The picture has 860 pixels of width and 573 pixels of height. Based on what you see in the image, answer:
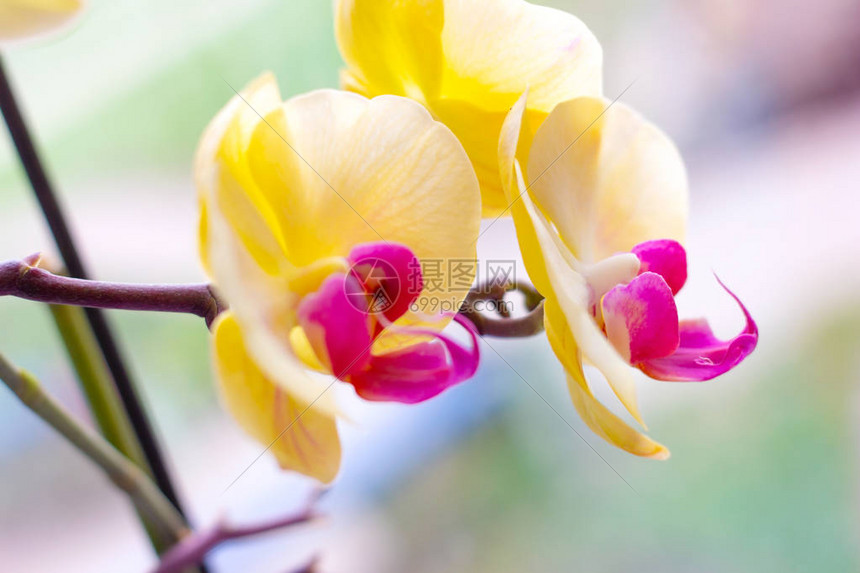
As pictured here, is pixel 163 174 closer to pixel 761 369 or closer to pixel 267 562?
pixel 267 562

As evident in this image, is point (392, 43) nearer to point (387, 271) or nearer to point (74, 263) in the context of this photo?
point (387, 271)

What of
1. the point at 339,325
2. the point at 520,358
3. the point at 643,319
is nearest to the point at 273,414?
Result: the point at 339,325

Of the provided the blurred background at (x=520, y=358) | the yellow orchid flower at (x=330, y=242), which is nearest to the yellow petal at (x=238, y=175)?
the yellow orchid flower at (x=330, y=242)

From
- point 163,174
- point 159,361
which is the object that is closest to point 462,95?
point 163,174

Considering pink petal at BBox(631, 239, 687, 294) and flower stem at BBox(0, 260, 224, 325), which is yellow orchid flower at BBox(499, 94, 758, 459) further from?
flower stem at BBox(0, 260, 224, 325)

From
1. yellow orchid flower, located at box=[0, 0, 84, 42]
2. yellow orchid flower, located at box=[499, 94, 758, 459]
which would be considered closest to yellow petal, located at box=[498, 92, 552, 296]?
yellow orchid flower, located at box=[499, 94, 758, 459]

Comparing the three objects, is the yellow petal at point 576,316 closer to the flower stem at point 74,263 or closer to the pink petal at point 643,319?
the pink petal at point 643,319
